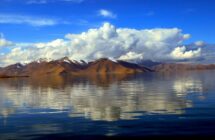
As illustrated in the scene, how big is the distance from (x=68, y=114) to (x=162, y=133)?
17567mm

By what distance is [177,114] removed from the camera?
44.2m

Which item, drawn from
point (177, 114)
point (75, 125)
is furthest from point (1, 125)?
point (177, 114)

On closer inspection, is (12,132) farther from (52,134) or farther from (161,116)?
(161,116)

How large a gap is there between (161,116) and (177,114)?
2.52 meters

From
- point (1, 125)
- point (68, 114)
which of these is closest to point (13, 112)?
point (68, 114)

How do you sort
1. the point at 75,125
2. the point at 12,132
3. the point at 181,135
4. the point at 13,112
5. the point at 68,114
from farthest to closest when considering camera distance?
the point at 13,112, the point at 68,114, the point at 75,125, the point at 12,132, the point at 181,135

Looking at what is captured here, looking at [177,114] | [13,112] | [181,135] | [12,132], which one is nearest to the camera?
[181,135]

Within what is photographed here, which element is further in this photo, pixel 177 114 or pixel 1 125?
pixel 177 114

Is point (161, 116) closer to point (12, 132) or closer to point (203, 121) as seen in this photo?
point (203, 121)

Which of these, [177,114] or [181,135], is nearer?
[181,135]

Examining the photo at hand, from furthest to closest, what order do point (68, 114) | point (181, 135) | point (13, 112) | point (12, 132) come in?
point (13, 112)
point (68, 114)
point (12, 132)
point (181, 135)

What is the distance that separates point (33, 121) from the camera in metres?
41.7

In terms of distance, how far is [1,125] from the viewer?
3894 cm

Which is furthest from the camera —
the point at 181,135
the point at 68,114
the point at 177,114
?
the point at 68,114
